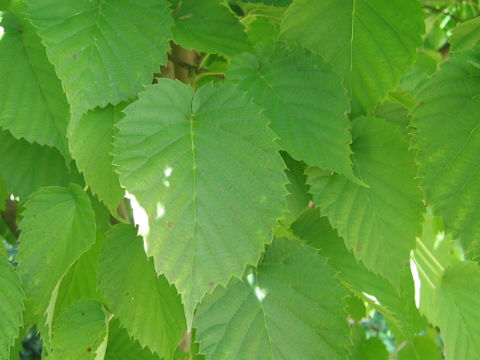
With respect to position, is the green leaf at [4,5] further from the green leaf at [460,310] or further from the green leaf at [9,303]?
the green leaf at [460,310]

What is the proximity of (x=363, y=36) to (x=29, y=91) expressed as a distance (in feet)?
1.20

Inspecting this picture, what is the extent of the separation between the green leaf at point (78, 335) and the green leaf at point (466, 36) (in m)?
0.49

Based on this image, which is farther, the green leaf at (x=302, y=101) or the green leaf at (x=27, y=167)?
the green leaf at (x=27, y=167)

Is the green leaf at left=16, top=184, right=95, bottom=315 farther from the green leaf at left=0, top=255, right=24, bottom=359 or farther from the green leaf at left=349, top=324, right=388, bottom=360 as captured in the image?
the green leaf at left=349, top=324, right=388, bottom=360

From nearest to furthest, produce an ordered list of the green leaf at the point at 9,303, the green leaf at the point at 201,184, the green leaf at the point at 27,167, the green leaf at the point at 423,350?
the green leaf at the point at 201,184, the green leaf at the point at 9,303, the green leaf at the point at 27,167, the green leaf at the point at 423,350

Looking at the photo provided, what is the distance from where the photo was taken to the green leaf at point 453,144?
1.76 feet

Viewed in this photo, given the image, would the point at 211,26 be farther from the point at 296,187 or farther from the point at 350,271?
the point at 350,271

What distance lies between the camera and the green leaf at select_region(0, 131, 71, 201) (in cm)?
72

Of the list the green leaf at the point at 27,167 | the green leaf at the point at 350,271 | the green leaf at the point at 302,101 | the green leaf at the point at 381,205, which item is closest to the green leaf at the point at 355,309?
the green leaf at the point at 350,271

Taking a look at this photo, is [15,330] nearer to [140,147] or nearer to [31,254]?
[31,254]

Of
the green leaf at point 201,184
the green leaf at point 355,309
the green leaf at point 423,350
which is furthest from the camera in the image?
the green leaf at point 423,350

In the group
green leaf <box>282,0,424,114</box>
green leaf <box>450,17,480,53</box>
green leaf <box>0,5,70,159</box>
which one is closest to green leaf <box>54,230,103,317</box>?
green leaf <box>0,5,70,159</box>

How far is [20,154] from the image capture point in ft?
2.39

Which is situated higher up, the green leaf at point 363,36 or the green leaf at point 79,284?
the green leaf at point 363,36
